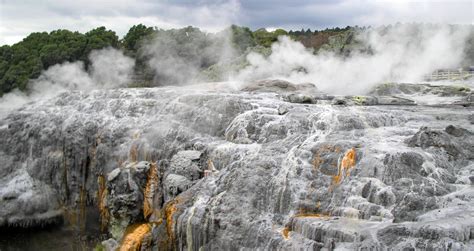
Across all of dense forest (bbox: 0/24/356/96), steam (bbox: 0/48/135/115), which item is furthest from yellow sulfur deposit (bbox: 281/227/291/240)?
dense forest (bbox: 0/24/356/96)

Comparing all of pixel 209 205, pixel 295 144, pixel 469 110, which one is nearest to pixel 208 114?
pixel 295 144

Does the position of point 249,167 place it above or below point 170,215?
above

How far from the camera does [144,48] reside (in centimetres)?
4219

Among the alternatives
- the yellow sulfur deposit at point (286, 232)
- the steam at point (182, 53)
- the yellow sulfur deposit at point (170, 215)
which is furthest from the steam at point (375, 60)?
the yellow sulfur deposit at point (286, 232)

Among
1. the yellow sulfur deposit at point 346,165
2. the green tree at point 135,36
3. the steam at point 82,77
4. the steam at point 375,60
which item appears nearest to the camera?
the yellow sulfur deposit at point 346,165

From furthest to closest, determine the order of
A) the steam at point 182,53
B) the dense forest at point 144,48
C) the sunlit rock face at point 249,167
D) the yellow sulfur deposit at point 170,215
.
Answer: the steam at point 182,53 < the dense forest at point 144,48 < the yellow sulfur deposit at point 170,215 < the sunlit rock face at point 249,167

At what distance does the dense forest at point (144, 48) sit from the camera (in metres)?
37.6

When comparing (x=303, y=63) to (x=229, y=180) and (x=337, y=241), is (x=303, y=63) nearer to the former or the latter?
(x=229, y=180)

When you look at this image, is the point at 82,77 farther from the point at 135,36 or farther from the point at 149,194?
the point at 149,194

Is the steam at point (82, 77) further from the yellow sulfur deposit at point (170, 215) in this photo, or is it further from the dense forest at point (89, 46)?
the yellow sulfur deposit at point (170, 215)

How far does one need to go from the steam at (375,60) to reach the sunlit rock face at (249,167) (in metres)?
6.01

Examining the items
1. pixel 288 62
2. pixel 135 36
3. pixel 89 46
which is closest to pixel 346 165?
pixel 288 62

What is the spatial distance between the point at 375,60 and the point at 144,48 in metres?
19.7

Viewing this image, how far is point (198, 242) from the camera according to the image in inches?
518
